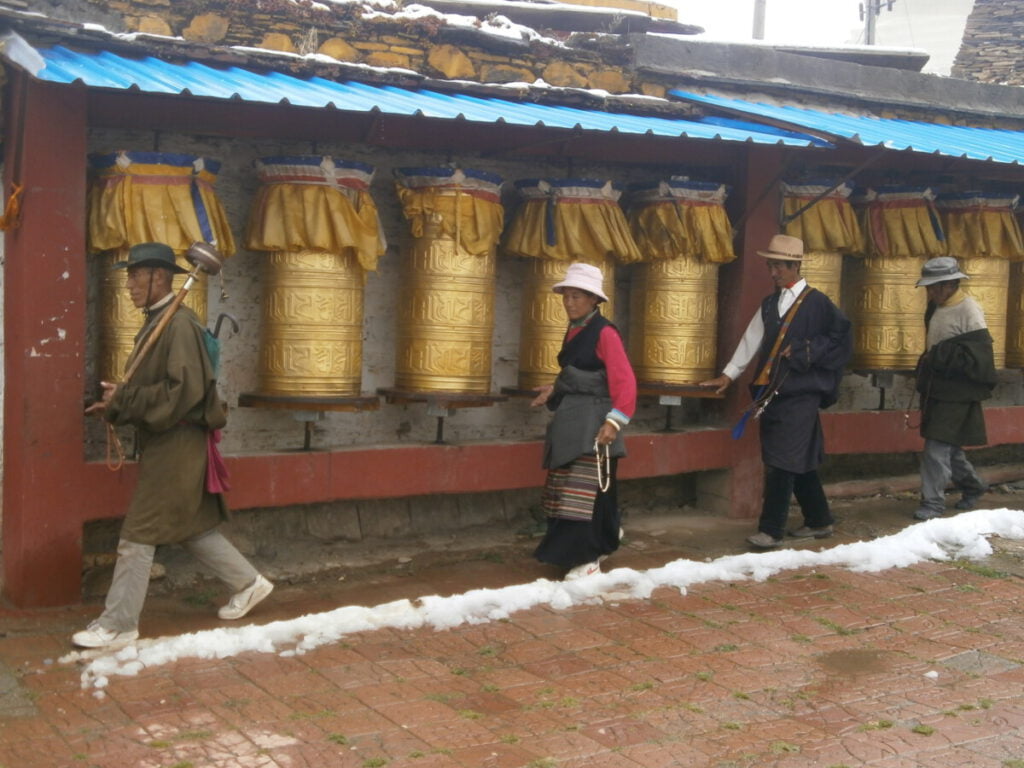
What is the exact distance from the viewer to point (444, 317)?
6.38 m

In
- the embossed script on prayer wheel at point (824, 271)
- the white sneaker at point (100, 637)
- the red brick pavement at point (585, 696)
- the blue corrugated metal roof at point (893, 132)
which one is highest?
the blue corrugated metal roof at point (893, 132)

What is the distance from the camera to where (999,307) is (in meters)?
8.62

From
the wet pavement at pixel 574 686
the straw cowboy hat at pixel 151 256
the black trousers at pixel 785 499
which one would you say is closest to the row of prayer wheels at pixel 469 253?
the straw cowboy hat at pixel 151 256

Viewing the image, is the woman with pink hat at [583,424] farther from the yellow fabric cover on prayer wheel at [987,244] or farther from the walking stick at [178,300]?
the yellow fabric cover on prayer wheel at [987,244]

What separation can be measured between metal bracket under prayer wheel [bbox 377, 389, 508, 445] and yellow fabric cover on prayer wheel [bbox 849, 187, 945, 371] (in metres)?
3.03

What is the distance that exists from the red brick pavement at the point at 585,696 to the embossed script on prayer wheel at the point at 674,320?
181 centimetres

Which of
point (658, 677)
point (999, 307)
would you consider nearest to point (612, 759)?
point (658, 677)

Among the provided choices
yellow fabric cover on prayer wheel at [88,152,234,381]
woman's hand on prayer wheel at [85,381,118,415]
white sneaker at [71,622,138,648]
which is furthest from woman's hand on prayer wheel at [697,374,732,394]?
white sneaker at [71,622,138,648]

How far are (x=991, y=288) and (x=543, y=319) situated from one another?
3.70 metres

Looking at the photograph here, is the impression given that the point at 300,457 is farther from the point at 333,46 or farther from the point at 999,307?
the point at 999,307

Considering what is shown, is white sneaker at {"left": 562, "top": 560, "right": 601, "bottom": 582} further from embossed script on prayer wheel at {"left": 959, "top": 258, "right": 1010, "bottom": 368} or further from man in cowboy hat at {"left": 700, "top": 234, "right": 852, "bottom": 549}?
embossed script on prayer wheel at {"left": 959, "top": 258, "right": 1010, "bottom": 368}

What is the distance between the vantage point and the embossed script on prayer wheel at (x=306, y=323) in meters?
5.98

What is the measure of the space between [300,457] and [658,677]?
2.19 meters

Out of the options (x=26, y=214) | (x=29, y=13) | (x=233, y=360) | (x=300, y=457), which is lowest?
(x=300, y=457)
